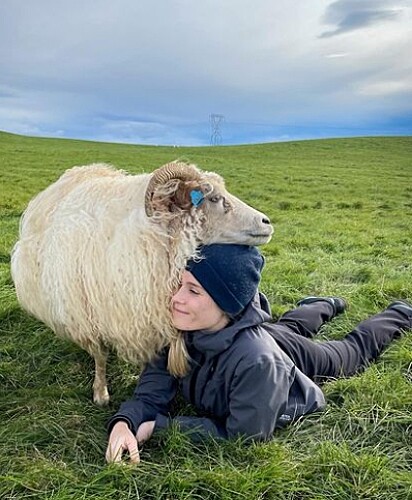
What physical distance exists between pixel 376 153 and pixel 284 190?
23.1 metres

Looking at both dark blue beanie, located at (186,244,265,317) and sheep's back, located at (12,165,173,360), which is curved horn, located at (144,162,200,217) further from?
dark blue beanie, located at (186,244,265,317)

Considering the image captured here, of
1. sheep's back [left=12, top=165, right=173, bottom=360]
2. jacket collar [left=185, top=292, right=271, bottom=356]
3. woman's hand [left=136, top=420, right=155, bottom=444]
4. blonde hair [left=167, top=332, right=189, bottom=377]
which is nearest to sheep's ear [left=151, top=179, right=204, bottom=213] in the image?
sheep's back [left=12, top=165, right=173, bottom=360]

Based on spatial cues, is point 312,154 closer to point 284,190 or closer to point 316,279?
point 284,190

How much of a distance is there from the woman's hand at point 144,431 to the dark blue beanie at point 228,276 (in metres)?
0.77

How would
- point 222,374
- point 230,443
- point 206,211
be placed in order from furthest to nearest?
point 206,211 < point 222,374 < point 230,443

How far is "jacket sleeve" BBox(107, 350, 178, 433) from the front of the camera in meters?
3.39

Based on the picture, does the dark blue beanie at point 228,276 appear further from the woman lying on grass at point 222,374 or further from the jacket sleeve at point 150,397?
the jacket sleeve at point 150,397

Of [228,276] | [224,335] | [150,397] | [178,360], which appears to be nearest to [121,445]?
[150,397]

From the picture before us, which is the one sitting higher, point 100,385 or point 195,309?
point 195,309

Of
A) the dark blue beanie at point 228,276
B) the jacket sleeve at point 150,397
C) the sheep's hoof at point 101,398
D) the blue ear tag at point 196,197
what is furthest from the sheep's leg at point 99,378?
the blue ear tag at point 196,197

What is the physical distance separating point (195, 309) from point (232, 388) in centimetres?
50

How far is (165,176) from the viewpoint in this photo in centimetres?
352

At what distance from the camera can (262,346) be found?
347cm

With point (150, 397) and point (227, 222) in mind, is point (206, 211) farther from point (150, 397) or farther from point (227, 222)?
point (150, 397)
